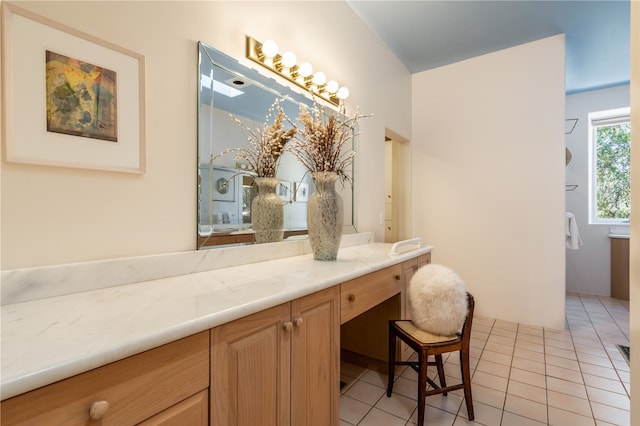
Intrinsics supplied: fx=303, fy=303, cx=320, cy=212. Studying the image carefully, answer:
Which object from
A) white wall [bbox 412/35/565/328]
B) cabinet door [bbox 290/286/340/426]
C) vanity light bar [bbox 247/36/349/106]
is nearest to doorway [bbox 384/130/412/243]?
white wall [bbox 412/35/565/328]

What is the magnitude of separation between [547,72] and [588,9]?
526 millimetres

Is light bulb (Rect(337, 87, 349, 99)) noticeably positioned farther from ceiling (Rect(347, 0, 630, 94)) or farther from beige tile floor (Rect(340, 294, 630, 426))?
beige tile floor (Rect(340, 294, 630, 426))

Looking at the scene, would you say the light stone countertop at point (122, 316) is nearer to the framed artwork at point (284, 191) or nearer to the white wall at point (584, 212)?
the framed artwork at point (284, 191)

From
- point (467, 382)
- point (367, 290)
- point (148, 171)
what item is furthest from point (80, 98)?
point (467, 382)

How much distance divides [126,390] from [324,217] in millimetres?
1120

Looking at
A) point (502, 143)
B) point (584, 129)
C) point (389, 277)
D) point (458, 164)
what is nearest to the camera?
point (389, 277)

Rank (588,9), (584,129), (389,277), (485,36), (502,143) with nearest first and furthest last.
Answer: (389,277) < (588,9) < (485,36) < (502,143) < (584,129)

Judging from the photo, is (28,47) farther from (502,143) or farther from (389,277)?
(502,143)

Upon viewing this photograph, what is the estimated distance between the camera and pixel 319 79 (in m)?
2.00

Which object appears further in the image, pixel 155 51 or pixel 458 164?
pixel 458 164

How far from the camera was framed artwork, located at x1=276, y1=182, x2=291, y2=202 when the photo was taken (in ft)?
5.67

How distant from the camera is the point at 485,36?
282 cm

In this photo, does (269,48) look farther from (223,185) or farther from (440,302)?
(440,302)

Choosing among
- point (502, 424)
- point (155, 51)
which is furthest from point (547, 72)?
point (155, 51)
